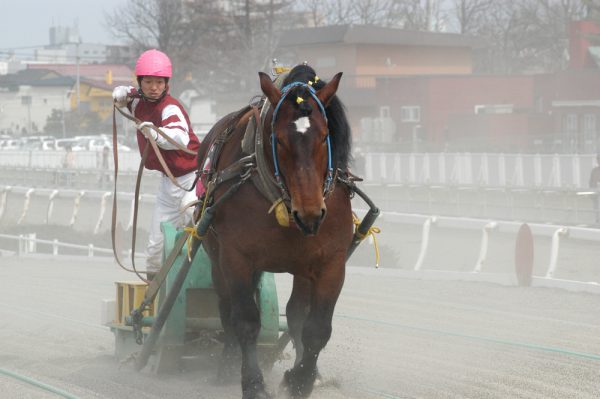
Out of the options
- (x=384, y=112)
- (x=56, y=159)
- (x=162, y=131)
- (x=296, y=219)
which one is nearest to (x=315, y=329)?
(x=296, y=219)

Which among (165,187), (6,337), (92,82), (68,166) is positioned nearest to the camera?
(165,187)

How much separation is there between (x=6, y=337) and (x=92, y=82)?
269ft

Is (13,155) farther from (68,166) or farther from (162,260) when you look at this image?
(162,260)

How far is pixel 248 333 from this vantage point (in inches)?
255

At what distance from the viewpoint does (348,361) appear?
8289mm

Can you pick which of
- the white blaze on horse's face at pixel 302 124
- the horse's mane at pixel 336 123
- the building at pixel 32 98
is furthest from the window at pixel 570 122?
the building at pixel 32 98

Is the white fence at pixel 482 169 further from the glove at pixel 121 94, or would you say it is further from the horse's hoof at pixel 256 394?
the horse's hoof at pixel 256 394

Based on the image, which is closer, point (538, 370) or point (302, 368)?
point (302, 368)

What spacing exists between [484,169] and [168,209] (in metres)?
22.8

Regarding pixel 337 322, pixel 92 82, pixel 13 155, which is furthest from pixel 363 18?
pixel 337 322

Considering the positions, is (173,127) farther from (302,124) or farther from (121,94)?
(302,124)

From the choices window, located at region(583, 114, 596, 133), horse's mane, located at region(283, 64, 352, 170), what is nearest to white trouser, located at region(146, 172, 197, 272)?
horse's mane, located at region(283, 64, 352, 170)

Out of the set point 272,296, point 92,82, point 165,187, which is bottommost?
point 272,296

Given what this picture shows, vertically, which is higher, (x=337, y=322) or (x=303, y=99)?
(x=303, y=99)
